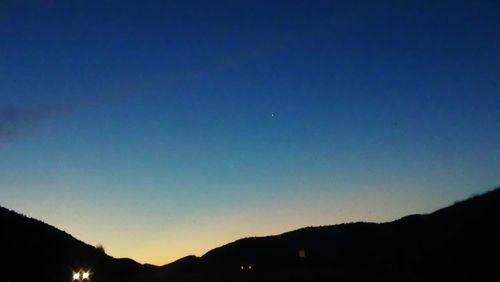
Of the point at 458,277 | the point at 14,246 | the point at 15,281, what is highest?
the point at 14,246

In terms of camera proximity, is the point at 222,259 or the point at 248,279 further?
the point at 222,259

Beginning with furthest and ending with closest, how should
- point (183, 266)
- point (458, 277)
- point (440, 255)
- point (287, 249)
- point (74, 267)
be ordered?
point (183, 266) → point (287, 249) → point (74, 267) → point (440, 255) → point (458, 277)

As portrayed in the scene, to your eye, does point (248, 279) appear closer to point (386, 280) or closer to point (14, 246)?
point (386, 280)

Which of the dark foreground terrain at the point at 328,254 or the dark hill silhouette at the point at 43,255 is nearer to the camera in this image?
the dark foreground terrain at the point at 328,254

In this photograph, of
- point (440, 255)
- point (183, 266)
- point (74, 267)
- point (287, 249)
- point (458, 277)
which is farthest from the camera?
point (183, 266)

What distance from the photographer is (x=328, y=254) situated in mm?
106125

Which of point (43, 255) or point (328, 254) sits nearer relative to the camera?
point (43, 255)

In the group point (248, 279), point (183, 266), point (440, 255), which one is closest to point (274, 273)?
point (248, 279)

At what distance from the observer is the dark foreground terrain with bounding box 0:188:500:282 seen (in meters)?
84.5

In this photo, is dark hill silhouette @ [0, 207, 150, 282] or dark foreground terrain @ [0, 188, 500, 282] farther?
dark hill silhouette @ [0, 207, 150, 282]

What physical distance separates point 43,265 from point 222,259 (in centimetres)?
4070

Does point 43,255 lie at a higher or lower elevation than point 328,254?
higher

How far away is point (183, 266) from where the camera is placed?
12419 cm

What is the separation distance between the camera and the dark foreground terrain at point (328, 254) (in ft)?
277
